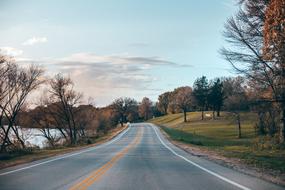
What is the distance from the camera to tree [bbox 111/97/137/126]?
159 metres

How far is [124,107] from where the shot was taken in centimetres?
16512

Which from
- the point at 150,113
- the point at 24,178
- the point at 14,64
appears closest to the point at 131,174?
the point at 24,178

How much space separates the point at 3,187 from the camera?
444 inches

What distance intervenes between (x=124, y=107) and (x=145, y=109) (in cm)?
2566

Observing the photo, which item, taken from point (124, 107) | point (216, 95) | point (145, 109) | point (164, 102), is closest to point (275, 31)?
point (216, 95)

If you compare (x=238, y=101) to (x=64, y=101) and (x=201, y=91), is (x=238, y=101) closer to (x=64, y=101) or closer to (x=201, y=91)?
(x=64, y=101)

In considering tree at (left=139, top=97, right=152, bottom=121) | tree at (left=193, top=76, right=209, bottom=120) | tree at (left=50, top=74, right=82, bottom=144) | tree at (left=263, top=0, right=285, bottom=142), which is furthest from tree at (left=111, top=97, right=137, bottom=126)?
tree at (left=263, top=0, right=285, bottom=142)

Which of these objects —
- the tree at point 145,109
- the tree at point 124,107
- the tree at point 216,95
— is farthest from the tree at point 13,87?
the tree at point 145,109

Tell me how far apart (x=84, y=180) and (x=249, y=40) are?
61.5 feet

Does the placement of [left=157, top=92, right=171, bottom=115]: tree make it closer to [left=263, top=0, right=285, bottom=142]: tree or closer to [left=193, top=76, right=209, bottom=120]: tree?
[left=193, top=76, right=209, bottom=120]: tree

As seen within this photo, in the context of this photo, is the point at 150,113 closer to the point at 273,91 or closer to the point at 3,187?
the point at 273,91

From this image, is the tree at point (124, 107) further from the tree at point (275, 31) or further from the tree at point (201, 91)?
the tree at point (275, 31)

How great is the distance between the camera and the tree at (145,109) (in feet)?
619

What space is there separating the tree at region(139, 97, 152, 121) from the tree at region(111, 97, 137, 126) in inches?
579
